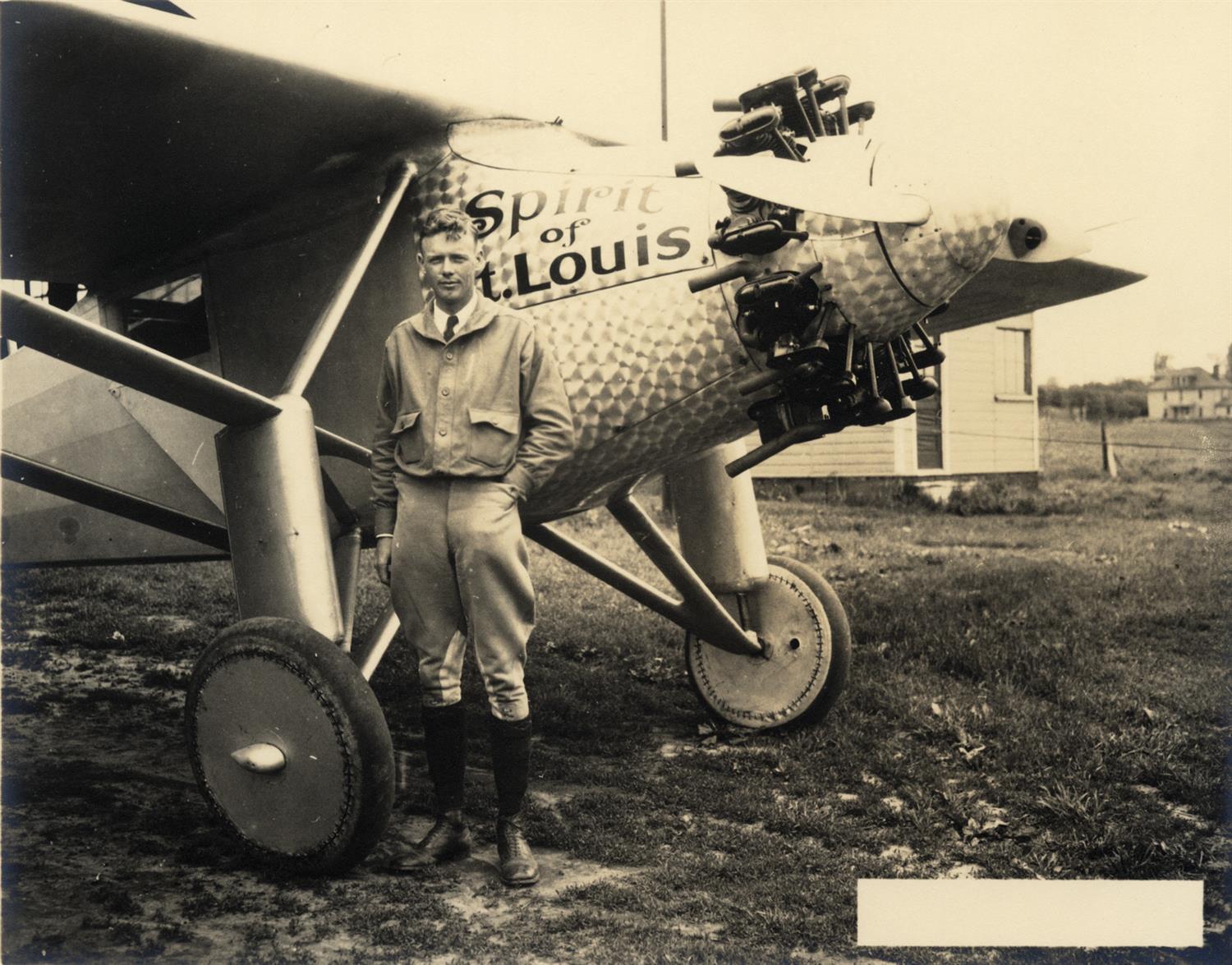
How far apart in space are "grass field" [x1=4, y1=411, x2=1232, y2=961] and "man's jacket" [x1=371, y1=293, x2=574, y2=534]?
47.4 inches

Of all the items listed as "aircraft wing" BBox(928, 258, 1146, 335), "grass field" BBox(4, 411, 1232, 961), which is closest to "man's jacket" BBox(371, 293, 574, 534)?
"grass field" BBox(4, 411, 1232, 961)

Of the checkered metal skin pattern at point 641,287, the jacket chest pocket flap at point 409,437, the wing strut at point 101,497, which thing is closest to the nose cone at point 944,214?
the checkered metal skin pattern at point 641,287

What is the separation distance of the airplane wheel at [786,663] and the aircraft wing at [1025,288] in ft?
4.31

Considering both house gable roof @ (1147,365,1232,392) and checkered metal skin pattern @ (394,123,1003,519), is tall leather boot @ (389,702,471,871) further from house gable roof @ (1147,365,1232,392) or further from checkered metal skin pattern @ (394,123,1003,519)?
house gable roof @ (1147,365,1232,392)

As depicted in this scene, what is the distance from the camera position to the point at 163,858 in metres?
3.27

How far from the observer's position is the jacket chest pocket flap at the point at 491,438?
2936mm

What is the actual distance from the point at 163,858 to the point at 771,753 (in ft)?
7.93

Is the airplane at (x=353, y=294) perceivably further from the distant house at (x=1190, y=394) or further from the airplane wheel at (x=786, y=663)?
the distant house at (x=1190, y=394)

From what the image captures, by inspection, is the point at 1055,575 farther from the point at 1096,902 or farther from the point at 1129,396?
the point at 1096,902

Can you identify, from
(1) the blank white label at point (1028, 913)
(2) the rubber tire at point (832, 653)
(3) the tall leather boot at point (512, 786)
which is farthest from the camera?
(2) the rubber tire at point (832, 653)

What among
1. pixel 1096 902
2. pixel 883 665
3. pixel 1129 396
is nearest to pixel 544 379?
pixel 1096 902

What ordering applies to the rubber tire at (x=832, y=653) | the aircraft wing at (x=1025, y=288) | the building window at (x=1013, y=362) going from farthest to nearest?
1. the building window at (x=1013, y=362)
2. the rubber tire at (x=832, y=653)
3. the aircraft wing at (x=1025, y=288)

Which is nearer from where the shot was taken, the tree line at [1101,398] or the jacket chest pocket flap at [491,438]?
the jacket chest pocket flap at [491,438]

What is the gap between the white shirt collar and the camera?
3.02 meters
